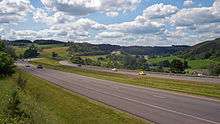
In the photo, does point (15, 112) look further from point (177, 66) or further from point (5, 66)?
point (177, 66)

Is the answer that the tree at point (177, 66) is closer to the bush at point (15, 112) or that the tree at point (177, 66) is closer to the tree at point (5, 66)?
the tree at point (5, 66)

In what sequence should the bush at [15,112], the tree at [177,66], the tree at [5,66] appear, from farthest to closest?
the tree at [177,66]
the tree at [5,66]
the bush at [15,112]

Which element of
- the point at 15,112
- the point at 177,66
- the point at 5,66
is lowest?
the point at 177,66

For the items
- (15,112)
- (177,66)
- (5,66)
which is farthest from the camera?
(177,66)

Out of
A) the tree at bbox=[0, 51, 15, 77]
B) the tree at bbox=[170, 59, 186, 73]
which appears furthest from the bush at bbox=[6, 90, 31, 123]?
the tree at bbox=[170, 59, 186, 73]

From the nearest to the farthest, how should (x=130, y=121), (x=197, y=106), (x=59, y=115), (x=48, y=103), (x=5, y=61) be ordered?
(x=130, y=121) < (x=59, y=115) < (x=197, y=106) < (x=48, y=103) < (x=5, y=61)

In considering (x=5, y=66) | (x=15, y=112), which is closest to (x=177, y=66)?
(x=5, y=66)

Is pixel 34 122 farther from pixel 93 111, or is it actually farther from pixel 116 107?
pixel 116 107

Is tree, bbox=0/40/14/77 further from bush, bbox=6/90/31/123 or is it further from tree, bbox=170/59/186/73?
tree, bbox=170/59/186/73

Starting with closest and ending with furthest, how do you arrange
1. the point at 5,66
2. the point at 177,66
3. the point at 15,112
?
the point at 15,112
the point at 5,66
the point at 177,66

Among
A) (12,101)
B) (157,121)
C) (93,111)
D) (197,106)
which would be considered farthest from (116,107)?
(12,101)

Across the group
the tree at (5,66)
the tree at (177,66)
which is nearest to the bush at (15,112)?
the tree at (5,66)
